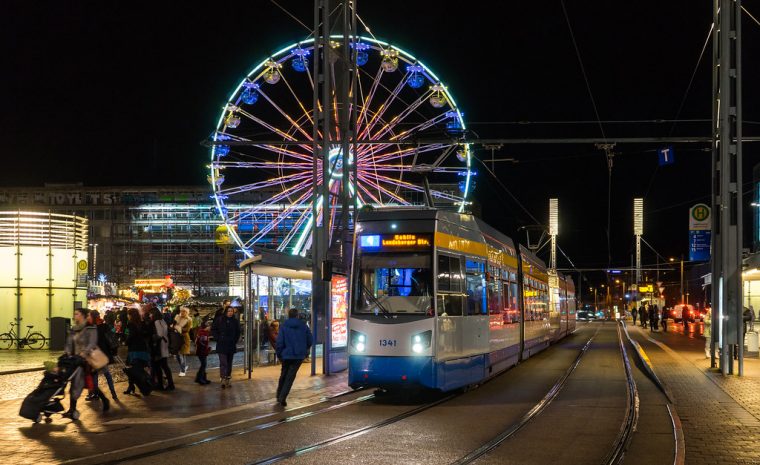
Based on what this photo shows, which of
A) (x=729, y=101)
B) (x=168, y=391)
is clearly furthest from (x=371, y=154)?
(x=168, y=391)

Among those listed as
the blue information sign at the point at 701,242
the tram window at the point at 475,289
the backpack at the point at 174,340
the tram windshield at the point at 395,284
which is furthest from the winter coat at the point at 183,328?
the blue information sign at the point at 701,242

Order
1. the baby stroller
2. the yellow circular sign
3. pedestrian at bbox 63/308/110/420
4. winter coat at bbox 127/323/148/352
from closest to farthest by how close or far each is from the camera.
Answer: the baby stroller, pedestrian at bbox 63/308/110/420, winter coat at bbox 127/323/148/352, the yellow circular sign

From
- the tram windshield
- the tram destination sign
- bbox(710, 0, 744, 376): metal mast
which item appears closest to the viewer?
the tram windshield

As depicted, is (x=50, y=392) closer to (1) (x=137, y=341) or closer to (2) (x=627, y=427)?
(1) (x=137, y=341)

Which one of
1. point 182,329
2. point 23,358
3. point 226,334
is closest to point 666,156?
point 226,334

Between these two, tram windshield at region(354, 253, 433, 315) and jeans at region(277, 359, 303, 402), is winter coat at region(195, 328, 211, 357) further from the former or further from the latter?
tram windshield at region(354, 253, 433, 315)

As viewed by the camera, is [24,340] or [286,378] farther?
[24,340]

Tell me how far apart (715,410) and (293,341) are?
7164 mm

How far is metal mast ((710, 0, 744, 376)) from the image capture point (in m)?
20.3

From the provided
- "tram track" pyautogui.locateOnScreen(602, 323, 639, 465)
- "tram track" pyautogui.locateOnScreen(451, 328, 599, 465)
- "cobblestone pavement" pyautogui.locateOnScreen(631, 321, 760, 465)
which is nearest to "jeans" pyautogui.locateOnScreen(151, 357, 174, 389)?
"tram track" pyautogui.locateOnScreen(451, 328, 599, 465)

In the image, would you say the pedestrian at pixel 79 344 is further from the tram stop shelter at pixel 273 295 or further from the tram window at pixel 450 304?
the tram window at pixel 450 304

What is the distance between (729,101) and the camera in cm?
2066

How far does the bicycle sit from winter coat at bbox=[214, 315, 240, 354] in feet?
52.0

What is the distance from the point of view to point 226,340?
58.6ft
